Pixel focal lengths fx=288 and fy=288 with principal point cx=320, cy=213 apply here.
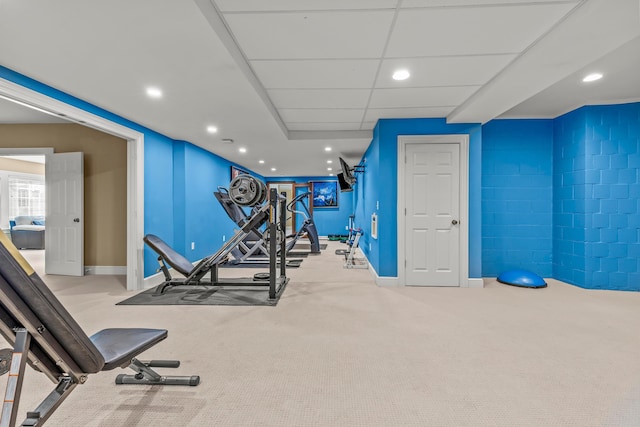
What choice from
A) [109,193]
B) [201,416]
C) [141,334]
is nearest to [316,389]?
[201,416]

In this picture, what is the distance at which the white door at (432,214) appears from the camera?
Answer: 4066 millimetres

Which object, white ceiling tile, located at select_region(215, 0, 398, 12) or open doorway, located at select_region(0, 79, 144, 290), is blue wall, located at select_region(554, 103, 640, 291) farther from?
open doorway, located at select_region(0, 79, 144, 290)

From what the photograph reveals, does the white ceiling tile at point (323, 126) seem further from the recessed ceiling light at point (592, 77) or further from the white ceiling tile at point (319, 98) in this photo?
the recessed ceiling light at point (592, 77)

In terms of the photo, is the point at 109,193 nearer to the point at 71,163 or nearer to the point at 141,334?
the point at 71,163

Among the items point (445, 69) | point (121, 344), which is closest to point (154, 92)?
point (121, 344)

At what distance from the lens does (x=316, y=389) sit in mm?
1746

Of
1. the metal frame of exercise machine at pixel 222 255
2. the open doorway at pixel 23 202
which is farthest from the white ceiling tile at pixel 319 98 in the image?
the open doorway at pixel 23 202

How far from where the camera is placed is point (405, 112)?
12.7 feet

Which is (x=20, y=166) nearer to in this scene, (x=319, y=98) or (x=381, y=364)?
(x=319, y=98)

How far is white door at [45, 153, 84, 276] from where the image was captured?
4762 mm

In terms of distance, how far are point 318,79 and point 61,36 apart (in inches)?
78.6

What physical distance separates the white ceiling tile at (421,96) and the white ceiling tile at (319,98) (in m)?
Result: 0.17

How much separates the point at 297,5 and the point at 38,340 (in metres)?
2.12

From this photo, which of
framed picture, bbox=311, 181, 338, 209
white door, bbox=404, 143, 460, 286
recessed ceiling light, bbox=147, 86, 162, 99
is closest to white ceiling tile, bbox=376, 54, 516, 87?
white door, bbox=404, 143, 460, 286
